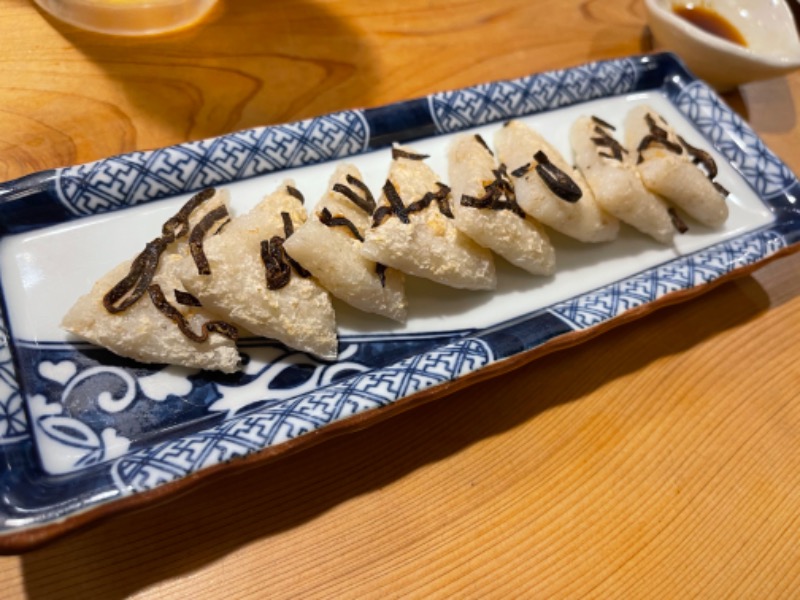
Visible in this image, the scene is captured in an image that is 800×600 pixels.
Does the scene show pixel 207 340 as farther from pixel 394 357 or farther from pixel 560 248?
pixel 560 248

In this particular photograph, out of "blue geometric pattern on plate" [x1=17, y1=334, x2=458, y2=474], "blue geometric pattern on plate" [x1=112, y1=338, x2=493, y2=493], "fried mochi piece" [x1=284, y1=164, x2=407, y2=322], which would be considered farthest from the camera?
"fried mochi piece" [x1=284, y1=164, x2=407, y2=322]

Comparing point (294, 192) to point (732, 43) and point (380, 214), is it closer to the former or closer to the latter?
point (380, 214)

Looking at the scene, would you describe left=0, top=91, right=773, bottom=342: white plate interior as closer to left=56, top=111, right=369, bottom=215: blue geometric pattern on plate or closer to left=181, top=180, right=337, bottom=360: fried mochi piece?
left=56, top=111, right=369, bottom=215: blue geometric pattern on plate

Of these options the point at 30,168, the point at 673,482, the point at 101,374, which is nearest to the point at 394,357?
the point at 101,374

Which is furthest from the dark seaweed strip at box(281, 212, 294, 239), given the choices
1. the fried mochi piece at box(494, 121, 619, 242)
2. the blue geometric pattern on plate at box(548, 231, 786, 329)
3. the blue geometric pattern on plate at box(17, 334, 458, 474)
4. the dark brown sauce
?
the dark brown sauce

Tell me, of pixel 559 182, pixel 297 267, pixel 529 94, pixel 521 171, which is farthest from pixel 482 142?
pixel 297 267

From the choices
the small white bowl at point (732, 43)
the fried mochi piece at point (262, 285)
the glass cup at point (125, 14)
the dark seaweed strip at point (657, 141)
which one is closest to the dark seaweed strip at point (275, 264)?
the fried mochi piece at point (262, 285)
